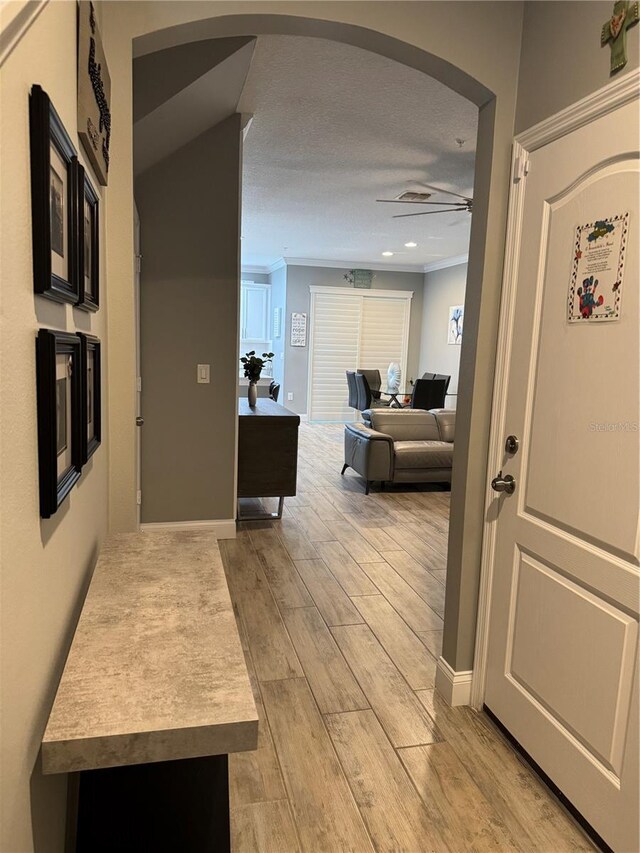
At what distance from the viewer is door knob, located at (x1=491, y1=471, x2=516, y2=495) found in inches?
79.7

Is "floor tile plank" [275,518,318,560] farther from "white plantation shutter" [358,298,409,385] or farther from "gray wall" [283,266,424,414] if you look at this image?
"white plantation shutter" [358,298,409,385]

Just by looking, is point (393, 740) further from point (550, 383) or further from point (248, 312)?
point (248, 312)

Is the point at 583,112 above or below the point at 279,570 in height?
above

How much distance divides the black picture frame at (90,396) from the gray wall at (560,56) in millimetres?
1556

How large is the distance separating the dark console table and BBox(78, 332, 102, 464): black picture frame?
2618mm

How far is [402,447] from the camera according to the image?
5.50m

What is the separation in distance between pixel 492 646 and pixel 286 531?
2.34m

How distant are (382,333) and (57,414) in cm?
Result: 974

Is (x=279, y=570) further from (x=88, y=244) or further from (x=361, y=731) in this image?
(x=88, y=244)

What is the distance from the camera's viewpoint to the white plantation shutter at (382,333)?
34.1ft

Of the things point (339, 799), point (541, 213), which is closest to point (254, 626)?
point (339, 799)

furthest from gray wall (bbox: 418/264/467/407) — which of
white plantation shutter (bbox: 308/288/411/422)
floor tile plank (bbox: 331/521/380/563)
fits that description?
floor tile plank (bbox: 331/521/380/563)

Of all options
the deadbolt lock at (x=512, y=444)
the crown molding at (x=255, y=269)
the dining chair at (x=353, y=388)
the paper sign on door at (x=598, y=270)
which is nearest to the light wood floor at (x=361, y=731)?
the deadbolt lock at (x=512, y=444)

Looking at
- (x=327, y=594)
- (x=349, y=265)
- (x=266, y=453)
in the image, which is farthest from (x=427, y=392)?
(x=327, y=594)
